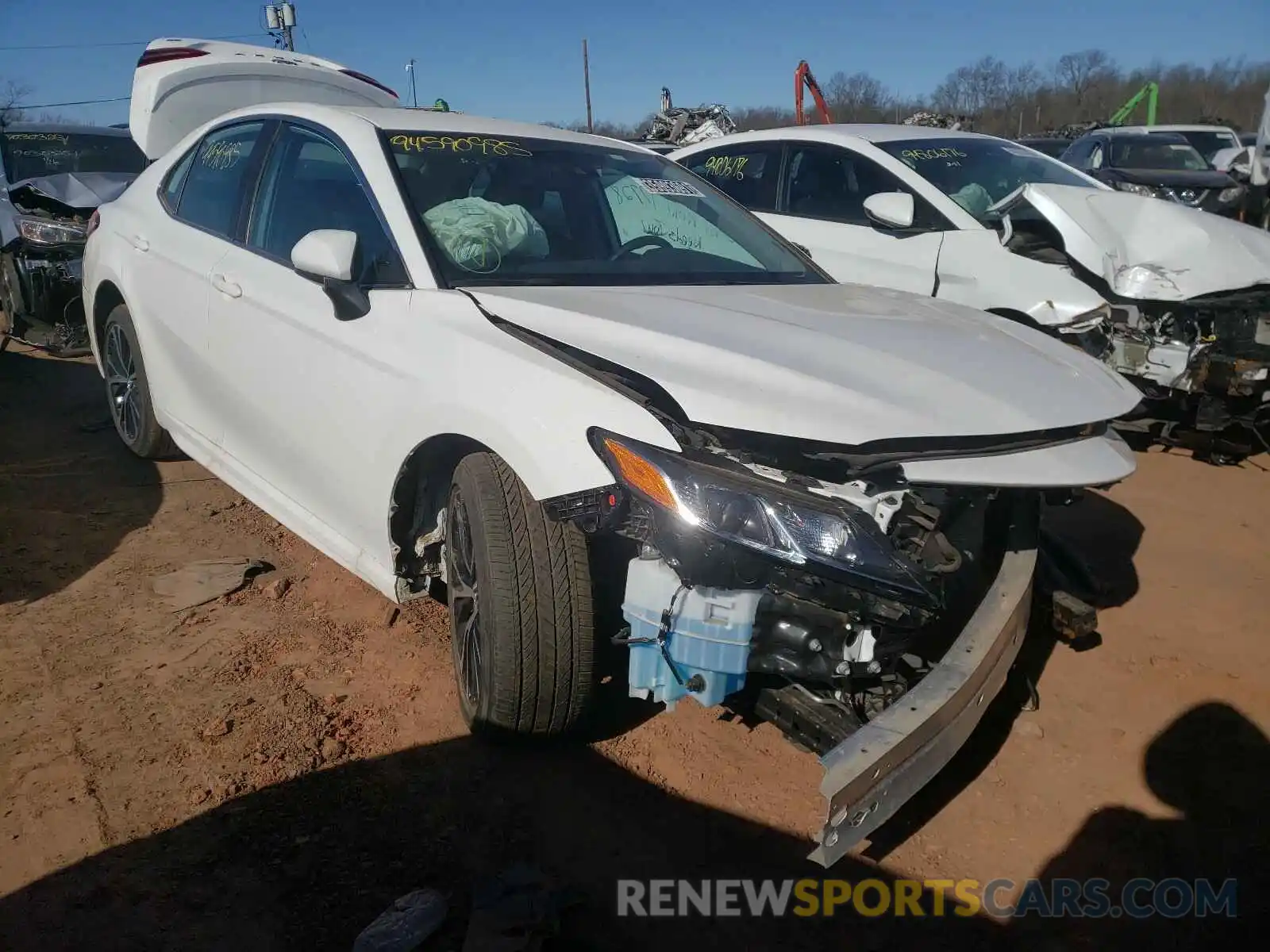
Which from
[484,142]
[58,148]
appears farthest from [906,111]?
[484,142]

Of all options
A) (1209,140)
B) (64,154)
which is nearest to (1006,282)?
(64,154)

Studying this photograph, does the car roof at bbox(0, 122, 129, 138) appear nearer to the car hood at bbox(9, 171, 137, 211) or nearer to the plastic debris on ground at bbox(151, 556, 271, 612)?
the car hood at bbox(9, 171, 137, 211)

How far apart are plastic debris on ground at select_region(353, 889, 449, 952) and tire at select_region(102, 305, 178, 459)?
3.22 metres

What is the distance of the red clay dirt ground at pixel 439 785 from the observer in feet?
7.09

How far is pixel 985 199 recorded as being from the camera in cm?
587

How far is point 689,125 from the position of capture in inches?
593

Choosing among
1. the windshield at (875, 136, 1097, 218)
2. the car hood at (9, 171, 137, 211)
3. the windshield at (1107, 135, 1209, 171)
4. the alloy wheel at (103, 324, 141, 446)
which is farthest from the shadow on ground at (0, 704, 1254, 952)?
the windshield at (1107, 135, 1209, 171)

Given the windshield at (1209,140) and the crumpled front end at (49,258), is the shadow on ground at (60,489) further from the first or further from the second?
the windshield at (1209,140)

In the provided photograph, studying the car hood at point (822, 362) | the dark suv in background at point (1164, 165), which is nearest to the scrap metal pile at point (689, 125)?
the dark suv in background at point (1164, 165)

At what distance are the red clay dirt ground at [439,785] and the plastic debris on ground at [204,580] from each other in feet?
0.21

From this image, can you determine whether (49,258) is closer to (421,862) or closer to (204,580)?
(204,580)

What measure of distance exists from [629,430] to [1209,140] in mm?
16297

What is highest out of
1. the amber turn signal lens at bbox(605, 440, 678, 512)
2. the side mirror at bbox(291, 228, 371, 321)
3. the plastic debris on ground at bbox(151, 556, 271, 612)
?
the side mirror at bbox(291, 228, 371, 321)

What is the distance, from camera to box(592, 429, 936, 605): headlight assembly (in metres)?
2.01
